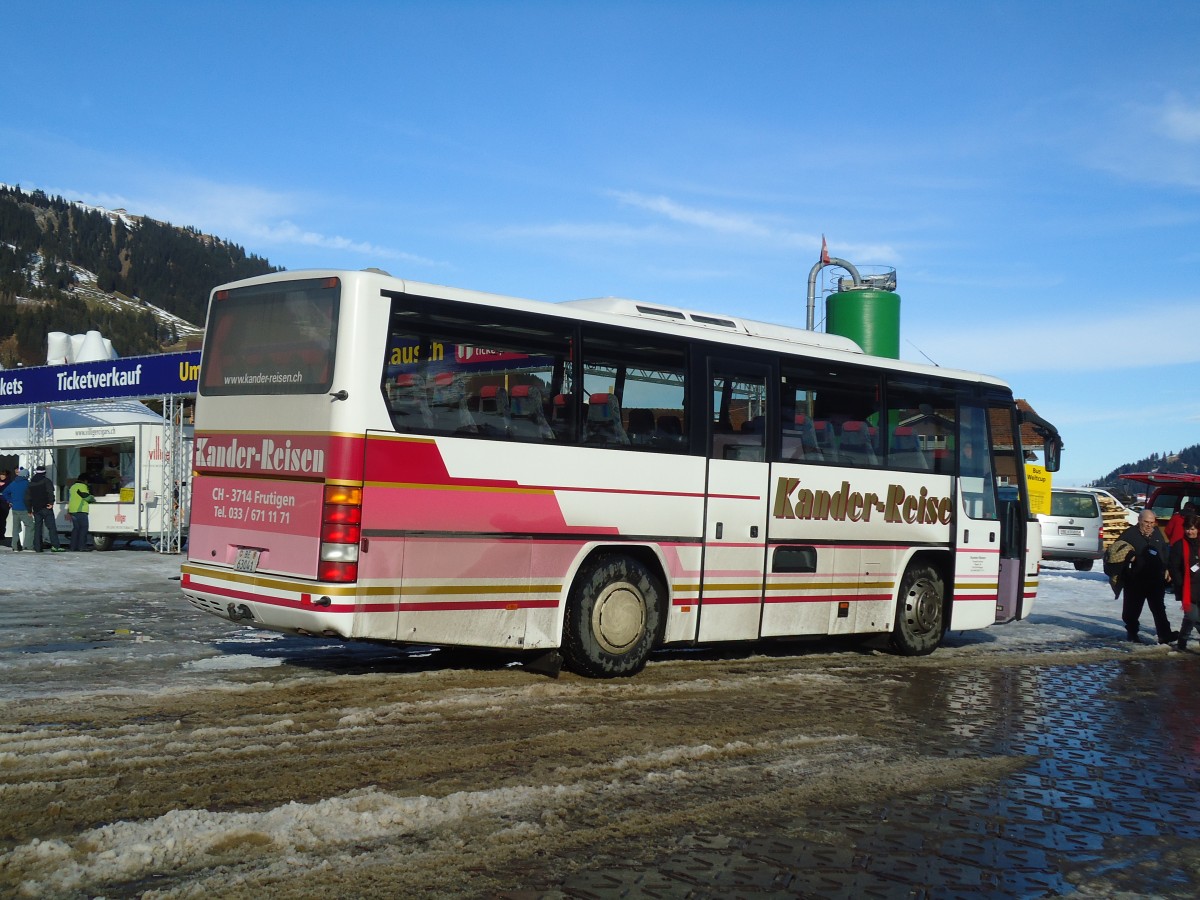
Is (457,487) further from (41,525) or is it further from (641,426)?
(41,525)

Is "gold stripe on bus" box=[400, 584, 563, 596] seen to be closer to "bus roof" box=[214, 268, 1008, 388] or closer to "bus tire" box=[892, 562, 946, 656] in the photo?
"bus roof" box=[214, 268, 1008, 388]

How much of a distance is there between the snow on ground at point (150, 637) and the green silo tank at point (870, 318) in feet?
48.9

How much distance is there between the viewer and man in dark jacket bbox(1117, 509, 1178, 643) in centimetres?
1491

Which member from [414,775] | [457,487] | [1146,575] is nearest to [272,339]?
[457,487]

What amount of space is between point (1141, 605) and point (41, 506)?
819 inches

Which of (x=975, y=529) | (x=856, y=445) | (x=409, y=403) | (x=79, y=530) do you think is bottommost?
(x=79, y=530)

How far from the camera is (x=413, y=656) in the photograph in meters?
10.8

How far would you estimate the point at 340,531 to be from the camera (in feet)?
26.8

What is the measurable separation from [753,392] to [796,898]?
679cm

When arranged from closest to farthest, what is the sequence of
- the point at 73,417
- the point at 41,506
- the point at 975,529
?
1. the point at 975,529
2. the point at 41,506
3. the point at 73,417

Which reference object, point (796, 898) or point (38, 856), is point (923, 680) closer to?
point (796, 898)

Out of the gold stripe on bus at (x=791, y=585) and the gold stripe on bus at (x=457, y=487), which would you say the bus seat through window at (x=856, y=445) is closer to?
the gold stripe on bus at (x=791, y=585)

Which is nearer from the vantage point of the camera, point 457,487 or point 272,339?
point 457,487

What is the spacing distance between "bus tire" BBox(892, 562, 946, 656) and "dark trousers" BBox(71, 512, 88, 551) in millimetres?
20286
